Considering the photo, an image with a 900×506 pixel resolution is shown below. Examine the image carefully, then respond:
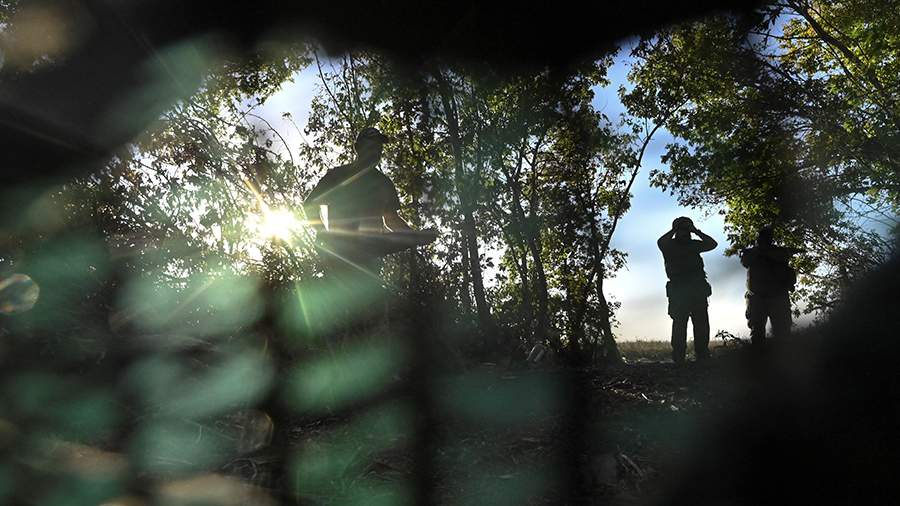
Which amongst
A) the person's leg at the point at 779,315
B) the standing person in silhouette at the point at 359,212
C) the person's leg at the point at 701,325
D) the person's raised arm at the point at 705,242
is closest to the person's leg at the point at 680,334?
the person's leg at the point at 701,325

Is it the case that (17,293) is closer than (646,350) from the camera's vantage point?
Yes

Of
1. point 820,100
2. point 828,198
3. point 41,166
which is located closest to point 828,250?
point 828,198

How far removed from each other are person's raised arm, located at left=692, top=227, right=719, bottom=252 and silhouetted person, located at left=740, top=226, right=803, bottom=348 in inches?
19.1

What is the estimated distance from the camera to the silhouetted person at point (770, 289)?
732 cm

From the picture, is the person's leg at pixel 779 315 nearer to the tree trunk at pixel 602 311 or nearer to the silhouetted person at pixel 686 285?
the silhouetted person at pixel 686 285

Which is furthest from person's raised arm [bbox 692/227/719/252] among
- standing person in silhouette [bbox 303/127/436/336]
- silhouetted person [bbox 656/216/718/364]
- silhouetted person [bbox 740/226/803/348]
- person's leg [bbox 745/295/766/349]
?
standing person in silhouette [bbox 303/127/436/336]

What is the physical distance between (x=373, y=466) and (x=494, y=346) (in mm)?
5490

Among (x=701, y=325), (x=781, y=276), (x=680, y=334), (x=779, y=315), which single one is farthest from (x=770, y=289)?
(x=680, y=334)

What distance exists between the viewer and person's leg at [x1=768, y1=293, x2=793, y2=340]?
7289mm

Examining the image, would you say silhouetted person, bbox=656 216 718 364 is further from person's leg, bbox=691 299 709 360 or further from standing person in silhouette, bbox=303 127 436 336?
standing person in silhouette, bbox=303 127 436 336

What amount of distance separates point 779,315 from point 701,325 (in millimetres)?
977

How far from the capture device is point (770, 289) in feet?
24.1

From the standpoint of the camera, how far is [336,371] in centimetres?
573

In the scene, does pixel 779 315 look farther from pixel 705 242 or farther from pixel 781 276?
pixel 705 242
